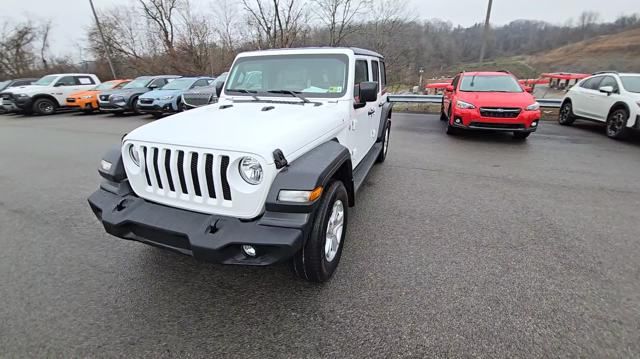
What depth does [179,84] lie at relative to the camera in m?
12.7

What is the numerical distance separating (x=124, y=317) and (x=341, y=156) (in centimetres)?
197

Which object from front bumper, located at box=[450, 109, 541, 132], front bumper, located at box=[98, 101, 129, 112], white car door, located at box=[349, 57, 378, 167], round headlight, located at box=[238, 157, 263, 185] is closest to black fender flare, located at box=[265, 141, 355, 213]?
round headlight, located at box=[238, 157, 263, 185]

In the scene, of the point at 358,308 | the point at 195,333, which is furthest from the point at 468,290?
the point at 195,333

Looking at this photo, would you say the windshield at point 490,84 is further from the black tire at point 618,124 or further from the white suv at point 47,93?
the white suv at point 47,93

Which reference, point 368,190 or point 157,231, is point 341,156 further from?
point 368,190

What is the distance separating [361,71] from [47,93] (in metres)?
16.7

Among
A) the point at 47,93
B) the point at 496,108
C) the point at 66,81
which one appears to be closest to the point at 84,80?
the point at 66,81

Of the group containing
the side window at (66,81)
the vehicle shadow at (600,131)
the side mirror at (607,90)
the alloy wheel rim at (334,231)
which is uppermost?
the side window at (66,81)

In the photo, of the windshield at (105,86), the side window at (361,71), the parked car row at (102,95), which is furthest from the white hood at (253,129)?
the windshield at (105,86)

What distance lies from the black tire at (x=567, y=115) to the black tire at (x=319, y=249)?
10.2 m

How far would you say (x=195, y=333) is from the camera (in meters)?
2.06

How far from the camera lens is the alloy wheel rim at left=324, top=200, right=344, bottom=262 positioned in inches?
97.6

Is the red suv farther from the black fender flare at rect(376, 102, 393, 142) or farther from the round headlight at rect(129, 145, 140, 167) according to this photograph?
the round headlight at rect(129, 145, 140, 167)

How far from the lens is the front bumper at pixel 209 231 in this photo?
1855 millimetres
